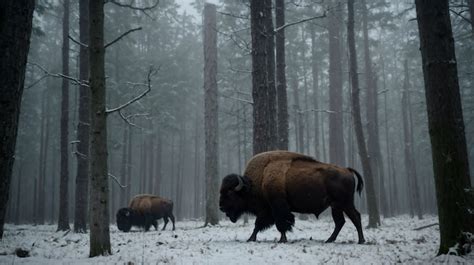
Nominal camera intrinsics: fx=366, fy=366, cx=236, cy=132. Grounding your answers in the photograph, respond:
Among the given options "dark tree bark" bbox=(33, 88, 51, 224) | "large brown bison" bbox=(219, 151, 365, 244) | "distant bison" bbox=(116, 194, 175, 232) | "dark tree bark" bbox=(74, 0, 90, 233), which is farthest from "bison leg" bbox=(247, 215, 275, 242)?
"dark tree bark" bbox=(33, 88, 51, 224)

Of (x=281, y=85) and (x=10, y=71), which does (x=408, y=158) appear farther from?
(x=10, y=71)

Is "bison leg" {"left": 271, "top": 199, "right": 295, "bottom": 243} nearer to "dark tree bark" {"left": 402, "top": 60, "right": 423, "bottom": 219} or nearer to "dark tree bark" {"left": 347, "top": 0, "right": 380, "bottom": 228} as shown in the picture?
"dark tree bark" {"left": 347, "top": 0, "right": 380, "bottom": 228}

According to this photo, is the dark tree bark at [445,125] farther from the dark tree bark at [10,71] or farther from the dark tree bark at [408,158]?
the dark tree bark at [408,158]

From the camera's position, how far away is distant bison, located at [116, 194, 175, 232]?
20.2m

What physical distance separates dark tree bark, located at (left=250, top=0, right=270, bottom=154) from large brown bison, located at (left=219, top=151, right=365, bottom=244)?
2284mm

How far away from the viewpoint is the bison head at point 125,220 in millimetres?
19984

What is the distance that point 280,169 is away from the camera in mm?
9719

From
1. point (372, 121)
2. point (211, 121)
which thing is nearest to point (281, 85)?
point (211, 121)

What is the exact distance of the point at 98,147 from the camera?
7727 millimetres

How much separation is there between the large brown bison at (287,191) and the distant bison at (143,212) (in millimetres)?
11894

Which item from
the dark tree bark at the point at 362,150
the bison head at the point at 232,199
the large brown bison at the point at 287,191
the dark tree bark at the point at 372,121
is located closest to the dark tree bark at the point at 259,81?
the large brown bison at the point at 287,191

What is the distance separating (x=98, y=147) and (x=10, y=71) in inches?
112

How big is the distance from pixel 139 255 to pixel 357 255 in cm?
427

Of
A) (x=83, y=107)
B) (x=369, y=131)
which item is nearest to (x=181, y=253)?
(x=83, y=107)
